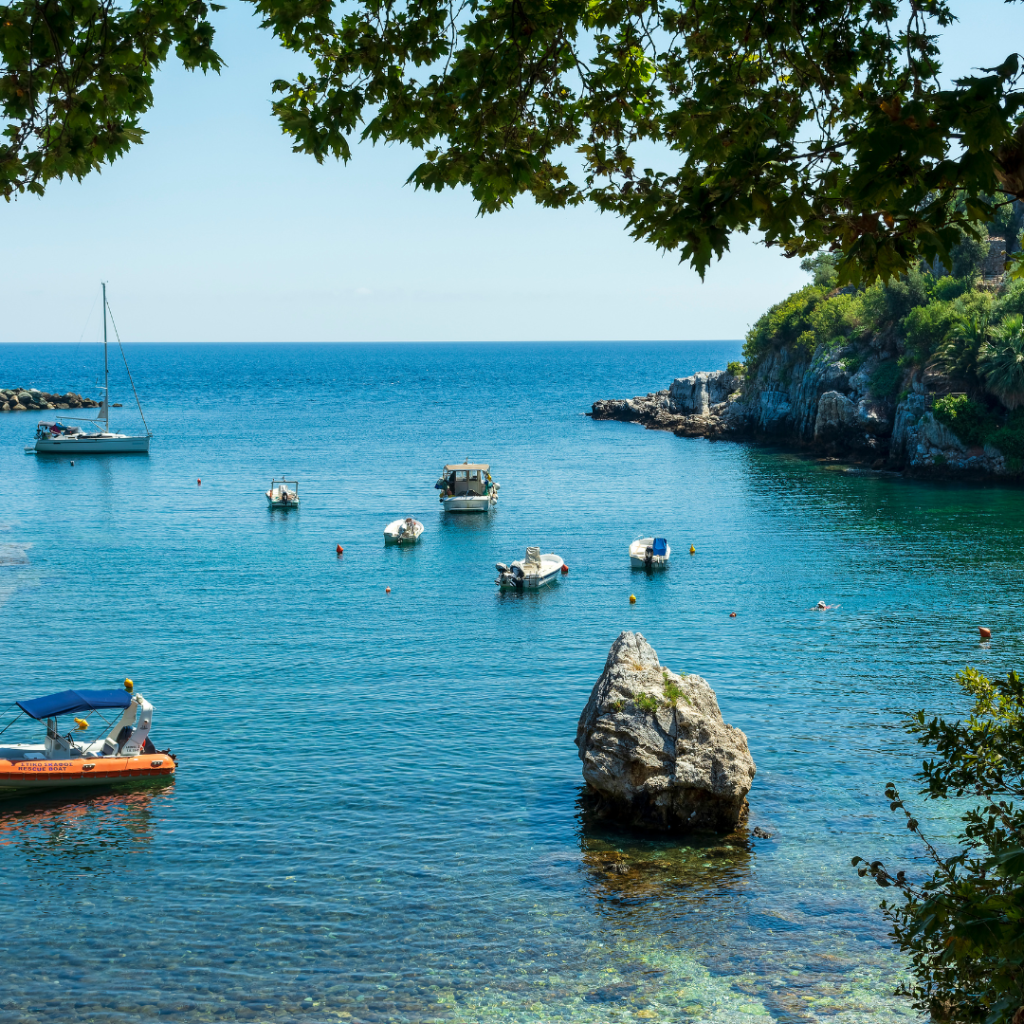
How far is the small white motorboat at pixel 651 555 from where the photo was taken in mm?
59188

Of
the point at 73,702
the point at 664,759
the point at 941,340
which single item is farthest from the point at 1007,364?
the point at 73,702

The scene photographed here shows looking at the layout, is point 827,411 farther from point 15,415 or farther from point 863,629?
point 15,415

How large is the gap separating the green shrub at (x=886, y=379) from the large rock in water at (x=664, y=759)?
243ft

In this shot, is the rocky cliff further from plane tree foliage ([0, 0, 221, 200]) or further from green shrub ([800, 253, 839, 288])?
plane tree foliage ([0, 0, 221, 200])

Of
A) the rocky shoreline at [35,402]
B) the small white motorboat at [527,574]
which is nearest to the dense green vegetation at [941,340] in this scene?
the small white motorboat at [527,574]

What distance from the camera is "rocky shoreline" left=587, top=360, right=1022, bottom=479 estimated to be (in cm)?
8506

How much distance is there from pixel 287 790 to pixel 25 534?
160ft

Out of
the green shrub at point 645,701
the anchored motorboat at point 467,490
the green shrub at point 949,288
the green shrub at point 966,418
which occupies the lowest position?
the green shrub at point 645,701

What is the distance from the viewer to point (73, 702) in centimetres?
3111

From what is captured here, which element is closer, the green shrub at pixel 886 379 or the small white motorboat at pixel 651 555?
the small white motorboat at pixel 651 555

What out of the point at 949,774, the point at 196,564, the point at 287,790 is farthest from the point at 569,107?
the point at 196,564

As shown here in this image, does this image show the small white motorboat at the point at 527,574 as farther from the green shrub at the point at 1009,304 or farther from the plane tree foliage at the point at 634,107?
the green shrub at the point at 1009,304

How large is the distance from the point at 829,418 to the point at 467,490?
40.5 m

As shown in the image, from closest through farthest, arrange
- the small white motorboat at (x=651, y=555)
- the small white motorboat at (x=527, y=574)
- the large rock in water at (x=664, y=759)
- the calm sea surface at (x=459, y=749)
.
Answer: the calm sea surface at (x=459, y=749) → the large rock in water at (x=664, y=759) → the small white motorboat at (x=527, y=574) → the small white motorboat at (x=651, y=555)
